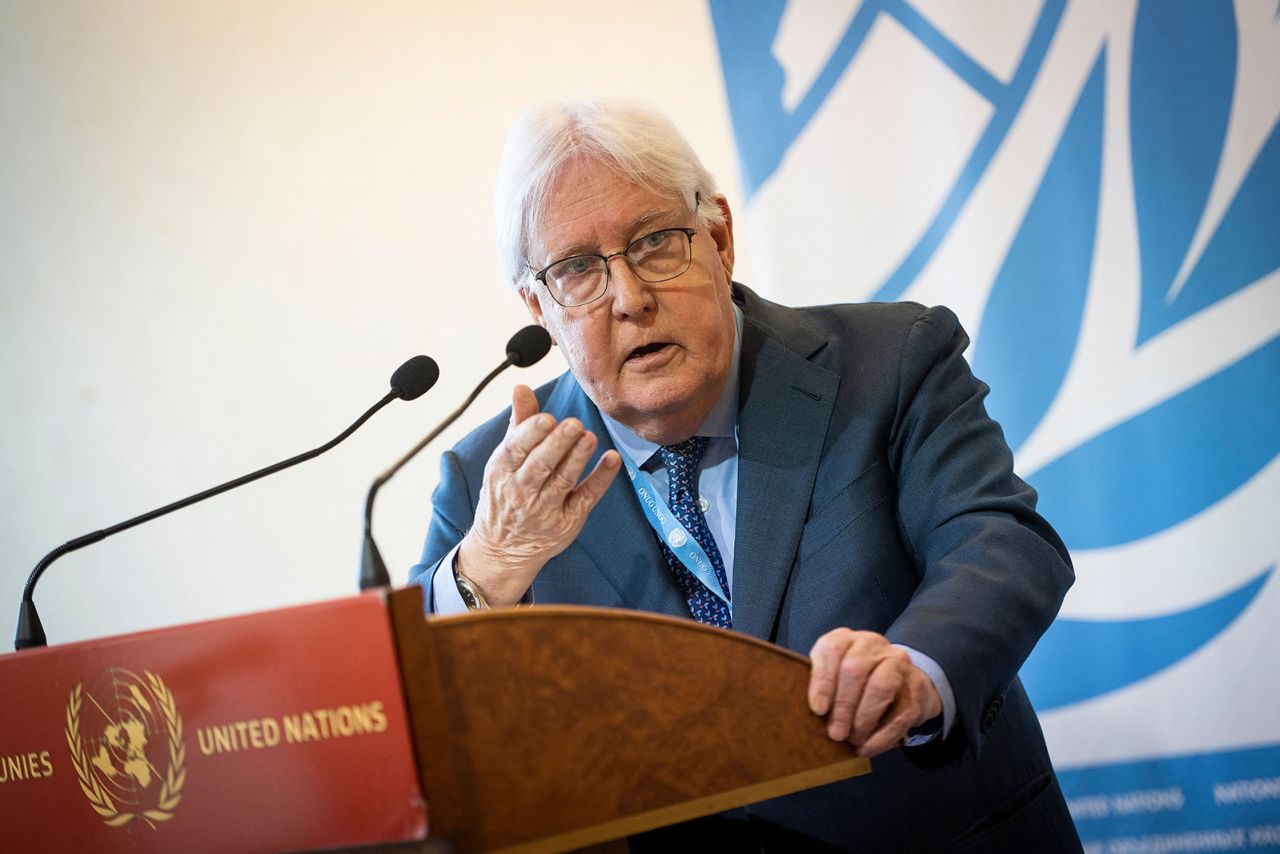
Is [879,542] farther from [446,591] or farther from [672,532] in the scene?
[446,591]

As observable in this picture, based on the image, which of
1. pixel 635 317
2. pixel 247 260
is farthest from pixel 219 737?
pixel 247 260

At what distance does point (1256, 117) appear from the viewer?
91.9 inches

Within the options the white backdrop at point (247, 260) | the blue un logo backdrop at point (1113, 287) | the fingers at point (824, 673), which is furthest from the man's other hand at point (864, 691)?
the white backdrop at point (247, 260)

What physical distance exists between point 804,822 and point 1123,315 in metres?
1.50

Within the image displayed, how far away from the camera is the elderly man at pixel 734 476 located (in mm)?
1479

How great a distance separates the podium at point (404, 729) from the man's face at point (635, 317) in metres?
0.72

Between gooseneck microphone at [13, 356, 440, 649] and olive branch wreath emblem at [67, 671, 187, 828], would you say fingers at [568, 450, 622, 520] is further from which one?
olive branch wreath emblem at [67, 671, 187, 828]

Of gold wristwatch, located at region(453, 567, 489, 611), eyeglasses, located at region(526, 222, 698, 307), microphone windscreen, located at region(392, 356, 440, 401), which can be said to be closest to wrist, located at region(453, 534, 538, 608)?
gold wristwatch, located at region(453, 567, 489, 611)

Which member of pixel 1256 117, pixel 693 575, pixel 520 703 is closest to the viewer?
pixel 520 703

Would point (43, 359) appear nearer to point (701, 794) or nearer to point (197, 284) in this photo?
point (197, 284)

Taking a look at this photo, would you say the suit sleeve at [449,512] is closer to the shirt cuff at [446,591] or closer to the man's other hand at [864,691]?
the shirt cuff at [446,591]

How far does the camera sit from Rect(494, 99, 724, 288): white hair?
1.71 m

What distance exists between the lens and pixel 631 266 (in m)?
1.70

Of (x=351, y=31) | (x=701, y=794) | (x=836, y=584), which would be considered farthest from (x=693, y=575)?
(x=351, y=31)
